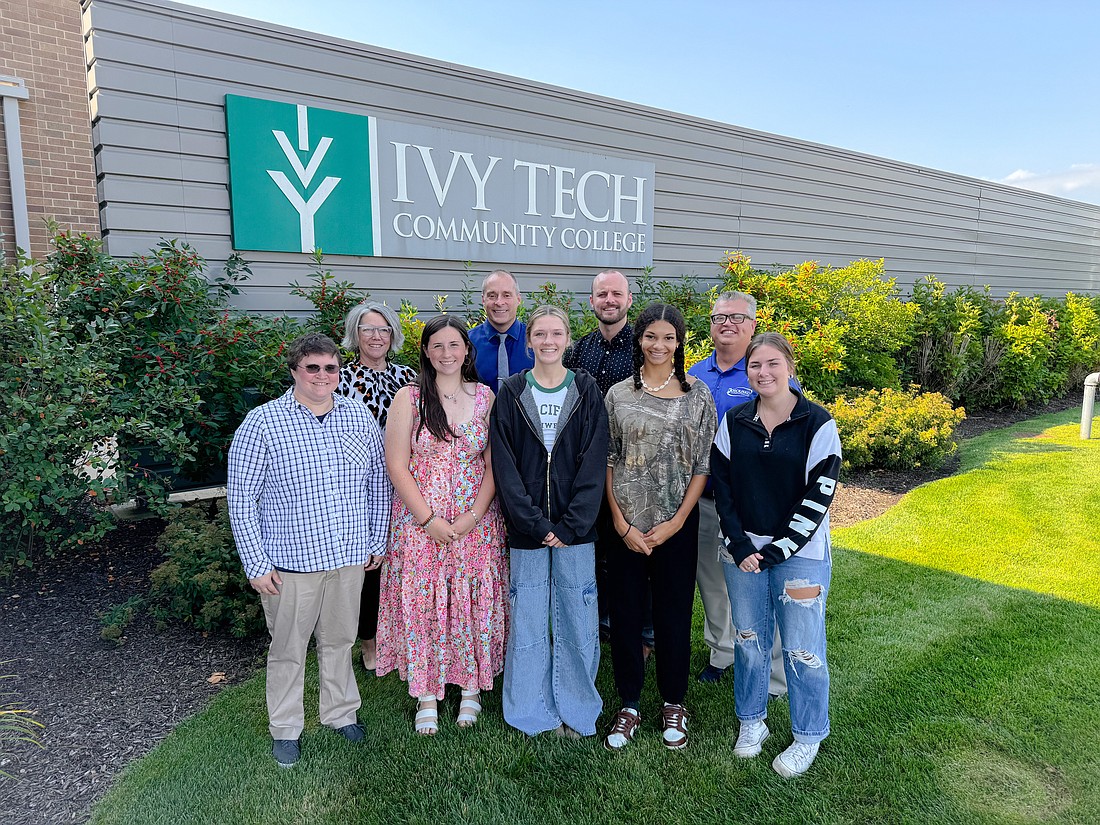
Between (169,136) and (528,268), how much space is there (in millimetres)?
3312

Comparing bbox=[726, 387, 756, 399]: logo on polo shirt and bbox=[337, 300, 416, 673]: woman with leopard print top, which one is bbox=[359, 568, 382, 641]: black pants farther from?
bbox=[726, 387, 756, 399]: logo on polo shirt

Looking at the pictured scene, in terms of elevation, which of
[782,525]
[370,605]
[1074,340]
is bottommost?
[370,605]

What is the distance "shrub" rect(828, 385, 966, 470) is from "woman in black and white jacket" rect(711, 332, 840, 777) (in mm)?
4586

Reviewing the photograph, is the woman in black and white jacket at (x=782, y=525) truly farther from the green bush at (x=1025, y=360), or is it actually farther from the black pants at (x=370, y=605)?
the green bush at (x=1025, y=360)

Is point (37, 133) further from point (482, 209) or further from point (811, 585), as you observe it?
point (811, 585)

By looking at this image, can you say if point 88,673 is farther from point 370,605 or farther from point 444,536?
point 444,536

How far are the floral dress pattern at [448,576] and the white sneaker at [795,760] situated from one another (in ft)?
4.30

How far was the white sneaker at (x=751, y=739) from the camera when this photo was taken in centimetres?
291

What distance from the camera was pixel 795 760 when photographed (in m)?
2.79

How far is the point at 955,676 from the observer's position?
348 cm

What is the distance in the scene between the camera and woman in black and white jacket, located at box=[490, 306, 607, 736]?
2900mm

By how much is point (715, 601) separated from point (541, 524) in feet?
3.95

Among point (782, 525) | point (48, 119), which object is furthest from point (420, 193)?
point (48, 119)

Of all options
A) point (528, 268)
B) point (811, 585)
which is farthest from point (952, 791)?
point (528, 268)
